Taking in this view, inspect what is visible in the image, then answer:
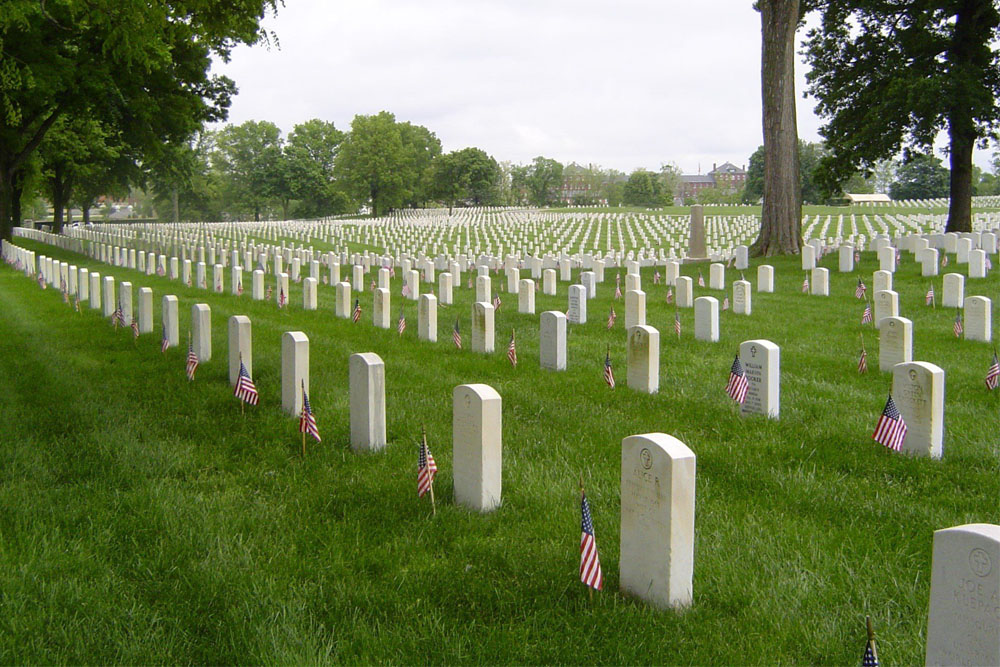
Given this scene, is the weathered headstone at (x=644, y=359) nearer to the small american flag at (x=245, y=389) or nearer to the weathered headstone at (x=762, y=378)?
the weathered headstone at (x=762, y=378)

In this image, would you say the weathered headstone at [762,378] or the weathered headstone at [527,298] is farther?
the weathered headstone at [527,298]

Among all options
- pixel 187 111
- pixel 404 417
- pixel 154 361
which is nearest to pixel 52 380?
pixel 154 361

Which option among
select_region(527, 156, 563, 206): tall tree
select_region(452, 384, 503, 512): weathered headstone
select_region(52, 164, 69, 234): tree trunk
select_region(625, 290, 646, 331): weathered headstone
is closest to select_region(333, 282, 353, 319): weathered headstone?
select_region(625, 290, 646, 331): weathered headstone

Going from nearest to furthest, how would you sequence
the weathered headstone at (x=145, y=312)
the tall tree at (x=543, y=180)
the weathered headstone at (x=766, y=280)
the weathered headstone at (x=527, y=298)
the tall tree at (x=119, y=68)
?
the tall tree at (x=119, y=68) < the weathered headstone at (x=145, y=312) < the weathered headstone at (x=527, y=298) < the weathered headstone at (x=766, y=280) < the tall tree at (x=543, y=180)

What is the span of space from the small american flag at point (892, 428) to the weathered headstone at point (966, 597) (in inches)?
119

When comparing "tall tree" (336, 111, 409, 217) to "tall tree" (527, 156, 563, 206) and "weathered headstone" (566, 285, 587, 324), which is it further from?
"weathered headstone" (566, 285, 587, 324)

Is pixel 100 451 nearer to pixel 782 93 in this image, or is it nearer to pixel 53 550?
pixel 53 550

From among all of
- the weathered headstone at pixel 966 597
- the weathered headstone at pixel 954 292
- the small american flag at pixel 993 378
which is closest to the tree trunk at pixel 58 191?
the weathered headstone at pixel 954 292

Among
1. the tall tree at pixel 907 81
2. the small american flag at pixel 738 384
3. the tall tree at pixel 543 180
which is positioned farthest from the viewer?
the tall tree at pixel 543 180

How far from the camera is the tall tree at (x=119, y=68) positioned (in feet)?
31.7

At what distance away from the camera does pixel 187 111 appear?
88.5ft

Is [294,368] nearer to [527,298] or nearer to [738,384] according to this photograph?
[738,384]

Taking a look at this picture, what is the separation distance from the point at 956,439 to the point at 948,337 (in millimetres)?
4879

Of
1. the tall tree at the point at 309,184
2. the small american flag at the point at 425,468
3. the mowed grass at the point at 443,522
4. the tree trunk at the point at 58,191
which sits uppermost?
the tall tree at the point at 309,184
